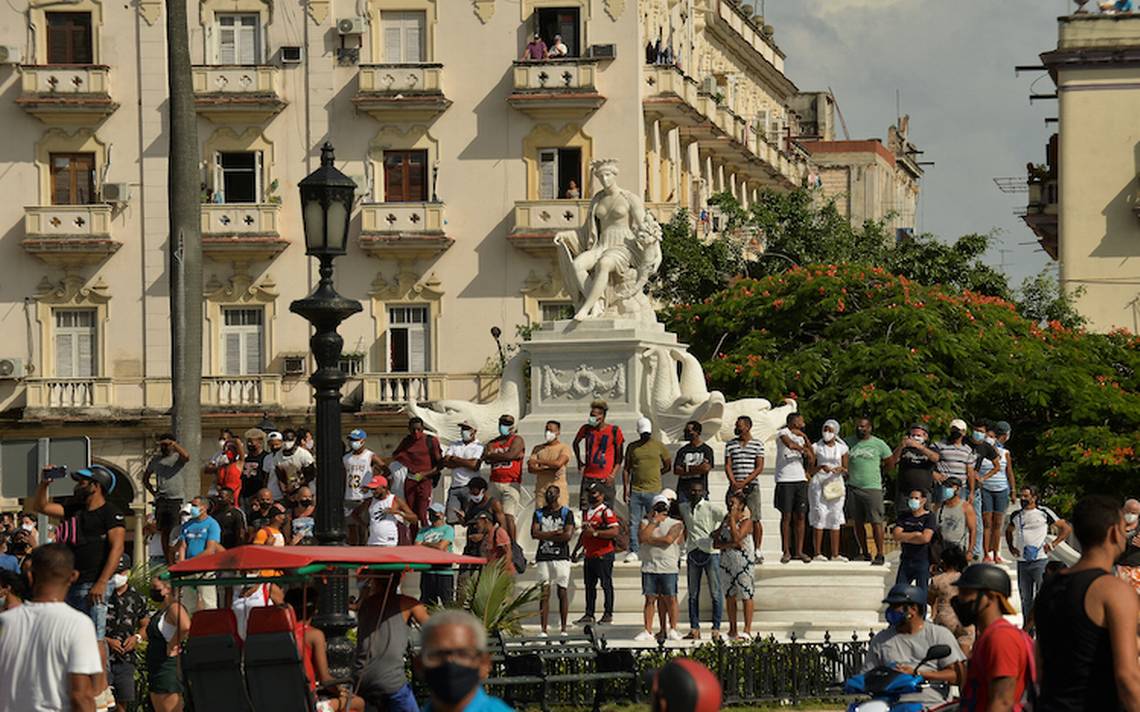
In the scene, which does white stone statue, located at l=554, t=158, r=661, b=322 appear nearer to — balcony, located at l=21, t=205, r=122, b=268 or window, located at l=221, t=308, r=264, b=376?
balcony, located at l=21, t=205, r=122, b=268

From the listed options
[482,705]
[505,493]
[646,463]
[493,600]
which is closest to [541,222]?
[505,493]

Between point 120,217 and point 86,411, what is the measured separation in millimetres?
4169

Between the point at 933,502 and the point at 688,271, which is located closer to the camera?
the point at 933,502

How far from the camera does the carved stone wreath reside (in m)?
28.4

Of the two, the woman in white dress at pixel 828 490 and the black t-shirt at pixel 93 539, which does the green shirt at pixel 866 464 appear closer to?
the woman in white dress at pixel 828 490

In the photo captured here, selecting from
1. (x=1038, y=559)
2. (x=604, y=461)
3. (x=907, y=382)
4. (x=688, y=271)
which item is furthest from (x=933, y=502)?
(x=688, y=271)

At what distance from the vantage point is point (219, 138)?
183 ft

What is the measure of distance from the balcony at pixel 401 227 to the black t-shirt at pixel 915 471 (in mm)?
30783

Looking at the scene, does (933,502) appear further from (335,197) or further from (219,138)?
(219,138)

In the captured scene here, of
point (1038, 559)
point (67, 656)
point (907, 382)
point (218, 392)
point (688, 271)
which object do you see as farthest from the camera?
point (218, 392)

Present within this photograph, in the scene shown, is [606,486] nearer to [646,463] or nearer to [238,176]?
[646,463]

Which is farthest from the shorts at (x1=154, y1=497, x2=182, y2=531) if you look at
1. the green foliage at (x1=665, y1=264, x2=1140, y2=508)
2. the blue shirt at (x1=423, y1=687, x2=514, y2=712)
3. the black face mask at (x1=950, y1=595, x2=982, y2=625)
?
the blue shirt at (x1=423, y1=687, x2=514, y2=712)

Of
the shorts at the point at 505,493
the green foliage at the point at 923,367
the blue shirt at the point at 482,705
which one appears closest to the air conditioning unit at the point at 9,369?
the green foliage at the point at 923,367

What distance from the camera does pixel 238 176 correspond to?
55.8 metres
